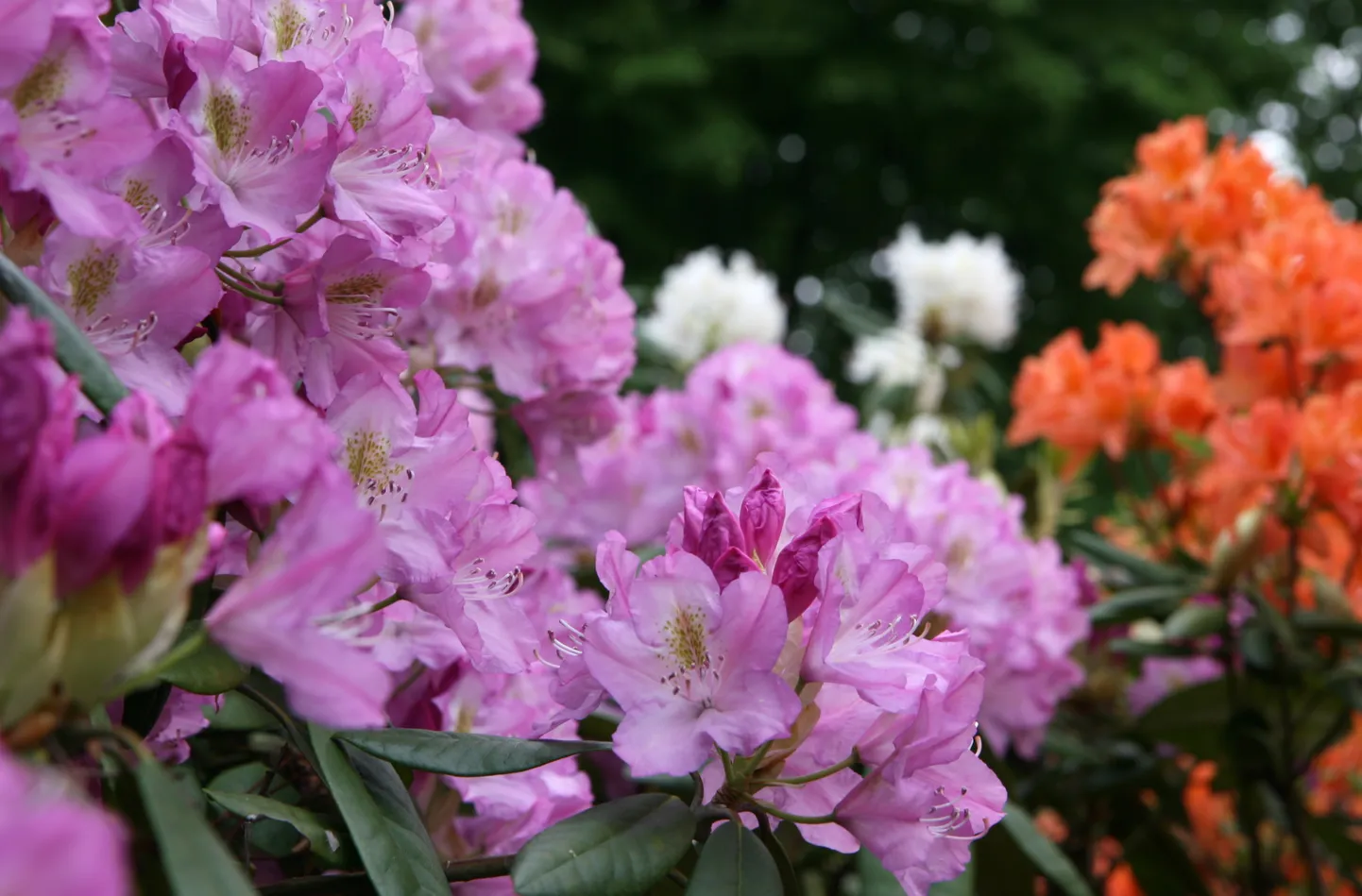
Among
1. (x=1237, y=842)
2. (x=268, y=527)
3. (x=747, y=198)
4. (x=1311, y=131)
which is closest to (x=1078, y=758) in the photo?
(x=1237, y=842)

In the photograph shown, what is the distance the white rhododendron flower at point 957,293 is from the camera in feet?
8.87

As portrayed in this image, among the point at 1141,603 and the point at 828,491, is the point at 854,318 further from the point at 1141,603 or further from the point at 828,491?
the point at 828,491

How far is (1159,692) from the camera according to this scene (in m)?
1.59

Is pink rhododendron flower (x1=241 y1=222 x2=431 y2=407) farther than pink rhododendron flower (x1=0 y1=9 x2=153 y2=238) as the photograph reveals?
Yes

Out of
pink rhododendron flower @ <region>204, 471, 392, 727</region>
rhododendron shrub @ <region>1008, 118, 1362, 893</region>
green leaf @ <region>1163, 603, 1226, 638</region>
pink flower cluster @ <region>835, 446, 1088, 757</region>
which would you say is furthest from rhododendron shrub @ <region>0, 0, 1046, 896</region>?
rhododendron shrub @ <region>1008, 118, 1362, 893</region>

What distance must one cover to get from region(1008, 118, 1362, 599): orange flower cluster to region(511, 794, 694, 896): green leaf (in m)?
0.89

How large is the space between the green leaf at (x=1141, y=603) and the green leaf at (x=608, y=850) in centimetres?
81

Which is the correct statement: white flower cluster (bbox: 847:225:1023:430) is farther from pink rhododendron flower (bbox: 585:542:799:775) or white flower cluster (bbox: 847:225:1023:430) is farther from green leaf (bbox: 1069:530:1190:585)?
pink rhododendron flower (bbox: 585:542:799:775)

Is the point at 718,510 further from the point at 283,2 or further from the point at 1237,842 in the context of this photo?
the point at 1237,842

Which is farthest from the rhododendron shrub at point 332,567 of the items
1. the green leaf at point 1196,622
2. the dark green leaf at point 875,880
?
the green leaf at point 1196,622

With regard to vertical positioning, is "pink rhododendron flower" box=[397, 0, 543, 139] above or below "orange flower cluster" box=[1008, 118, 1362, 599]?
above

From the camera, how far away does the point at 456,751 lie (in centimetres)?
62

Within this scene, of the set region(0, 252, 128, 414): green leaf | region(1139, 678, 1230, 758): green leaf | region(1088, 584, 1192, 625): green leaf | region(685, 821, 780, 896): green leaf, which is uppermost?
region(0, 252, 128, 414): green leaf

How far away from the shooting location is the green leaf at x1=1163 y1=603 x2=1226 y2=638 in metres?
1.21
